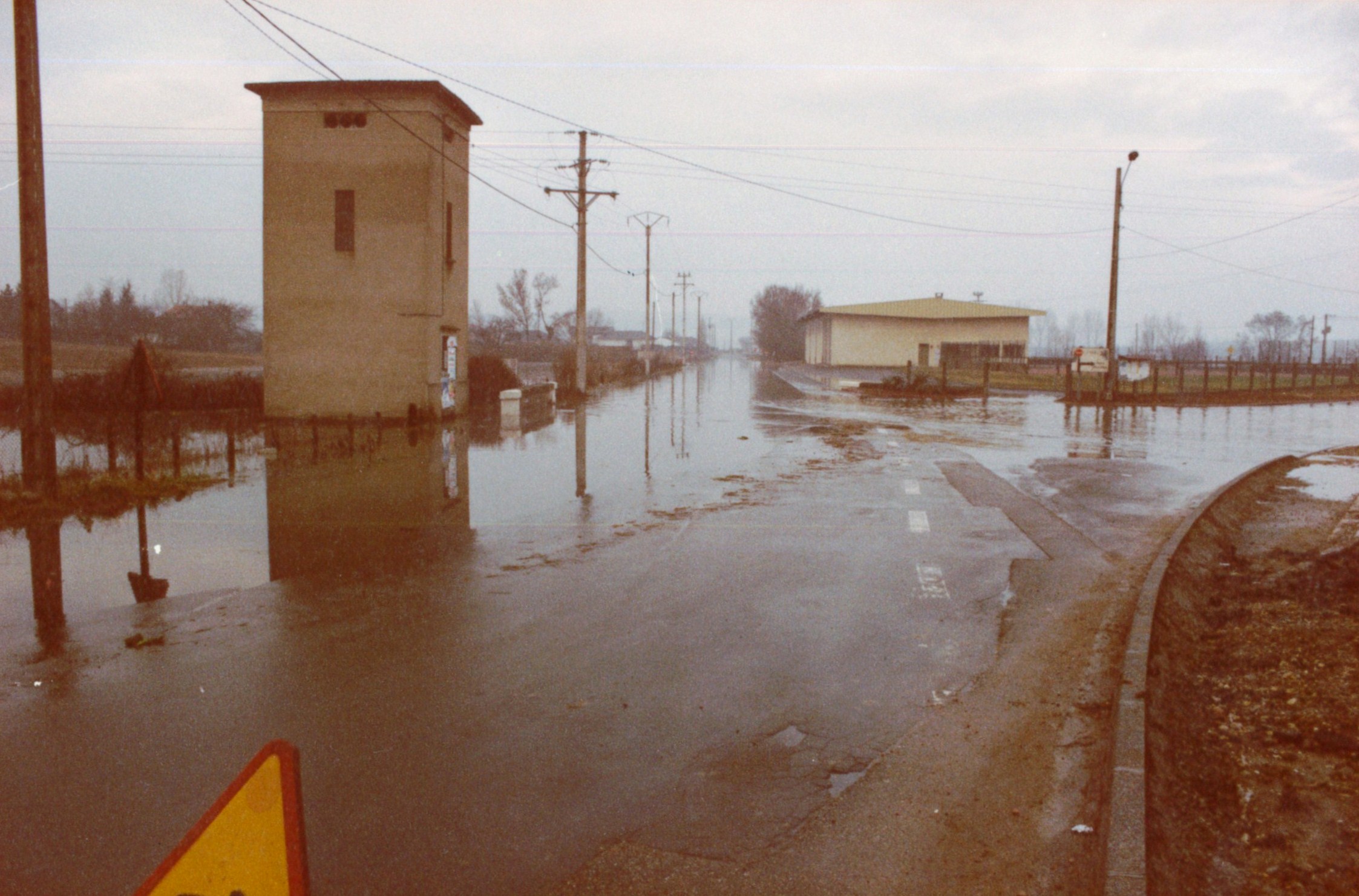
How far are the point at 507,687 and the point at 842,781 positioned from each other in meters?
2.21

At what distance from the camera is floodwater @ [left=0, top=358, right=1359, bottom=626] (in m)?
10.1

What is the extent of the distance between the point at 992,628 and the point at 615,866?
14.7ft

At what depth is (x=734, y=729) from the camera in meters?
5.49

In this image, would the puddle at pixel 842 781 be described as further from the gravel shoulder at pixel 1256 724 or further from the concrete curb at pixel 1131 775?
the gravel shoulder at pixel 1256 724

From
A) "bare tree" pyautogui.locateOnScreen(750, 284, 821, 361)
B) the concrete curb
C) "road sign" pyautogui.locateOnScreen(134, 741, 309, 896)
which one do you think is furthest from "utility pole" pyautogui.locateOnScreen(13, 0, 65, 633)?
"bare tree" pyautogui.locateOnScreen(750, 284, 821, 361)

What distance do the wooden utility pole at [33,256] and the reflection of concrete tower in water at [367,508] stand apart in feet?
8.68

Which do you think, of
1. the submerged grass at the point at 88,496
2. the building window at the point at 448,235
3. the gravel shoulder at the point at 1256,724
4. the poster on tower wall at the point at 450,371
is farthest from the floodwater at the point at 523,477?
the gravel shoulder at the point at 1256,724

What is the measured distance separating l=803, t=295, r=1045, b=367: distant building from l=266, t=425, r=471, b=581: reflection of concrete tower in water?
59.6m

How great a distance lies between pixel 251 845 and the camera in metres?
2.53

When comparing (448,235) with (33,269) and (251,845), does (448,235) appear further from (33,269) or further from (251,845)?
(251,845)

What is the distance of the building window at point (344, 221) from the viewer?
24.6 meters

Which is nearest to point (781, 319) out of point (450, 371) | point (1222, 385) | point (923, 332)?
point (923, 332)

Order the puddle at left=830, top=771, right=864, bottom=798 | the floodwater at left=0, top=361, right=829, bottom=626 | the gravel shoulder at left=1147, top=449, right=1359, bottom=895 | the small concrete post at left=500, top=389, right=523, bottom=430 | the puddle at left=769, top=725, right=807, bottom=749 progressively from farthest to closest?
the small concrete post at left=500, top=389, right=523, bottom=430, the floodwater at left=0, top=361, right=829, bottom=626, the puddle at left=769, top=725, right=807, bottom=749, the puddle at left=830, top=771, right=864, bottom=798, the gravel shoulder at left=1147, top=449, right=1359, bottom=895

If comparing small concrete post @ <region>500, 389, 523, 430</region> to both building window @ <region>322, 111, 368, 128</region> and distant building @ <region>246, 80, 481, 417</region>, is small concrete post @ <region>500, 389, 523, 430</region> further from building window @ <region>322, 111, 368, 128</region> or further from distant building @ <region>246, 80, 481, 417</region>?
building window @ <region>322, 111, 368, 128</region>
